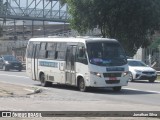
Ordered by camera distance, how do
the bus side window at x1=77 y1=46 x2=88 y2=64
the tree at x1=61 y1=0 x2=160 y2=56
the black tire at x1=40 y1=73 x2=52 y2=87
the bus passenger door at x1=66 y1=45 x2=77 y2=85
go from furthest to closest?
the tree at x1=61 y1=0 x2=160 y2=56, the black tire at x1=40 y1=73 x2=52 y2=87, the bus passenger door at x1=66 y1=45 x2=77 y2=85, the bus side window at x1=77 y1=46 x2=88 y2=64

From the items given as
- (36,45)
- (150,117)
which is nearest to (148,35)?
(36,45)

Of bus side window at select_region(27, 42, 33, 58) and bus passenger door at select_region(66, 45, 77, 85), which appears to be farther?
bus side window at select_region(27, 42, 33, 58)

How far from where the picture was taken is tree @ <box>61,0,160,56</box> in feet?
133

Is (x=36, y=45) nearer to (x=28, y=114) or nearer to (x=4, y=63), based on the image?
(x=28, y=114)

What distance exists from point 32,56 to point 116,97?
29.3ft

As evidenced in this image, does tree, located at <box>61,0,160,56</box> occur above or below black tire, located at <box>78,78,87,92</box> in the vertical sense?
above

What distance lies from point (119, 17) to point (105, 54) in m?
17.1

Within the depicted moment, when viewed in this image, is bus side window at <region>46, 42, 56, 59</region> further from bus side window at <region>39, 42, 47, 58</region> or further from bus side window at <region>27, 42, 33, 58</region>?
bus side window at <region>27, 42, 33, 58</region>

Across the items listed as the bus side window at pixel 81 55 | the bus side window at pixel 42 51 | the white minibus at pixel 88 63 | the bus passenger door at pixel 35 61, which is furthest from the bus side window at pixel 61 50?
the bus passenger door at pixel 35 61

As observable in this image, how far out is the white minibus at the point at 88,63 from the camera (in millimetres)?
24500

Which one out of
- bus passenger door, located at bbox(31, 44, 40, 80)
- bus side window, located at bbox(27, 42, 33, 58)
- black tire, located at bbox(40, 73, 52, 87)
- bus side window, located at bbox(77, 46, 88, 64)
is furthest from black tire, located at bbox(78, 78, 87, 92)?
bus side window, located at bbox(27, 42, 33, 58)

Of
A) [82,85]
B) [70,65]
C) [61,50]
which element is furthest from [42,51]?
[82,85]

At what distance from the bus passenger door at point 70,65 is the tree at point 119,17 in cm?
1461

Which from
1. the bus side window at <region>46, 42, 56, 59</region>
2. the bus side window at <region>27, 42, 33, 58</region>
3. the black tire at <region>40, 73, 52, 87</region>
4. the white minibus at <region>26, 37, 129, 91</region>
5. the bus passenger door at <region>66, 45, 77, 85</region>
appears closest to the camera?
the white minibus at <region>26, 37, 129, 91</region>
